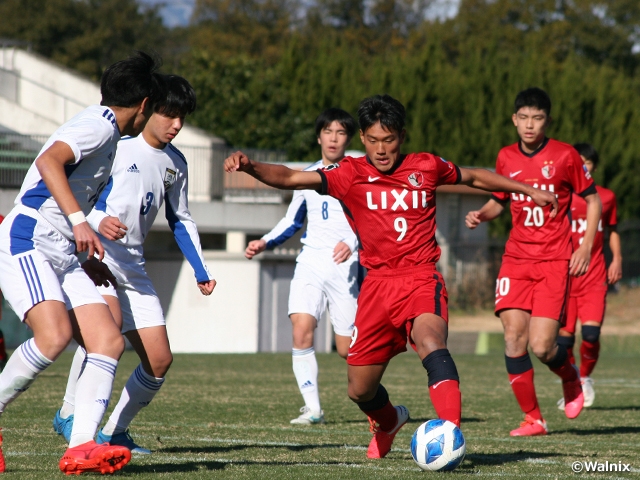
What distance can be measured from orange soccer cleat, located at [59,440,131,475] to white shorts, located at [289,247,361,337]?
12.6 feet

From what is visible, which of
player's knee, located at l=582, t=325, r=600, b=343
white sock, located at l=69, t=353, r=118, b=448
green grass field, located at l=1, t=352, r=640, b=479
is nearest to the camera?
white sock, located at l=69, t=353, r=118, b=448

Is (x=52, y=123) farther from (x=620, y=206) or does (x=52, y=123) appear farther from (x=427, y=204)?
(x=427, y=204)

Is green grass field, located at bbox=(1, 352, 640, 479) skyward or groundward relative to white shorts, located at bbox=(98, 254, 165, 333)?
groundward

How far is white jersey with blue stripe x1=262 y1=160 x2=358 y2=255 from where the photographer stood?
28.5ft

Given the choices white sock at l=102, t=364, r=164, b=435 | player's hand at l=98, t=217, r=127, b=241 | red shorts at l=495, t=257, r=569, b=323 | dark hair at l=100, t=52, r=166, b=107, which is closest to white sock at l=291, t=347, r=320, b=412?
red shorts at l=495, t=257, r=569, b=323

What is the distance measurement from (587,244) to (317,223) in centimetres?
236

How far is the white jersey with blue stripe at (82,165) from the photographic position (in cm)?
491

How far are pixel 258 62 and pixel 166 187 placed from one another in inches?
1346

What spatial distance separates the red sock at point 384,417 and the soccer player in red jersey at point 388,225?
0.43 ft

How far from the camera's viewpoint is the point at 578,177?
778cm

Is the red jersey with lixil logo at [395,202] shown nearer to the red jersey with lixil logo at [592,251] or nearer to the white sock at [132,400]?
the white sock at [132,400]

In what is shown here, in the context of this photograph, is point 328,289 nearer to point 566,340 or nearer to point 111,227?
point 566,340

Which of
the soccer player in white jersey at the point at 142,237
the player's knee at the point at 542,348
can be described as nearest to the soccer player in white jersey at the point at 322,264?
the player's knee at the point at 542,348

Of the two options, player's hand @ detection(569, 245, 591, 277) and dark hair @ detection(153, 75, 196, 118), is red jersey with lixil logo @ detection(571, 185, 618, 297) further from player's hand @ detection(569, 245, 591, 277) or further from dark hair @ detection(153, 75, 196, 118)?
dark hair @ detection(153, 75, 196, 118)
